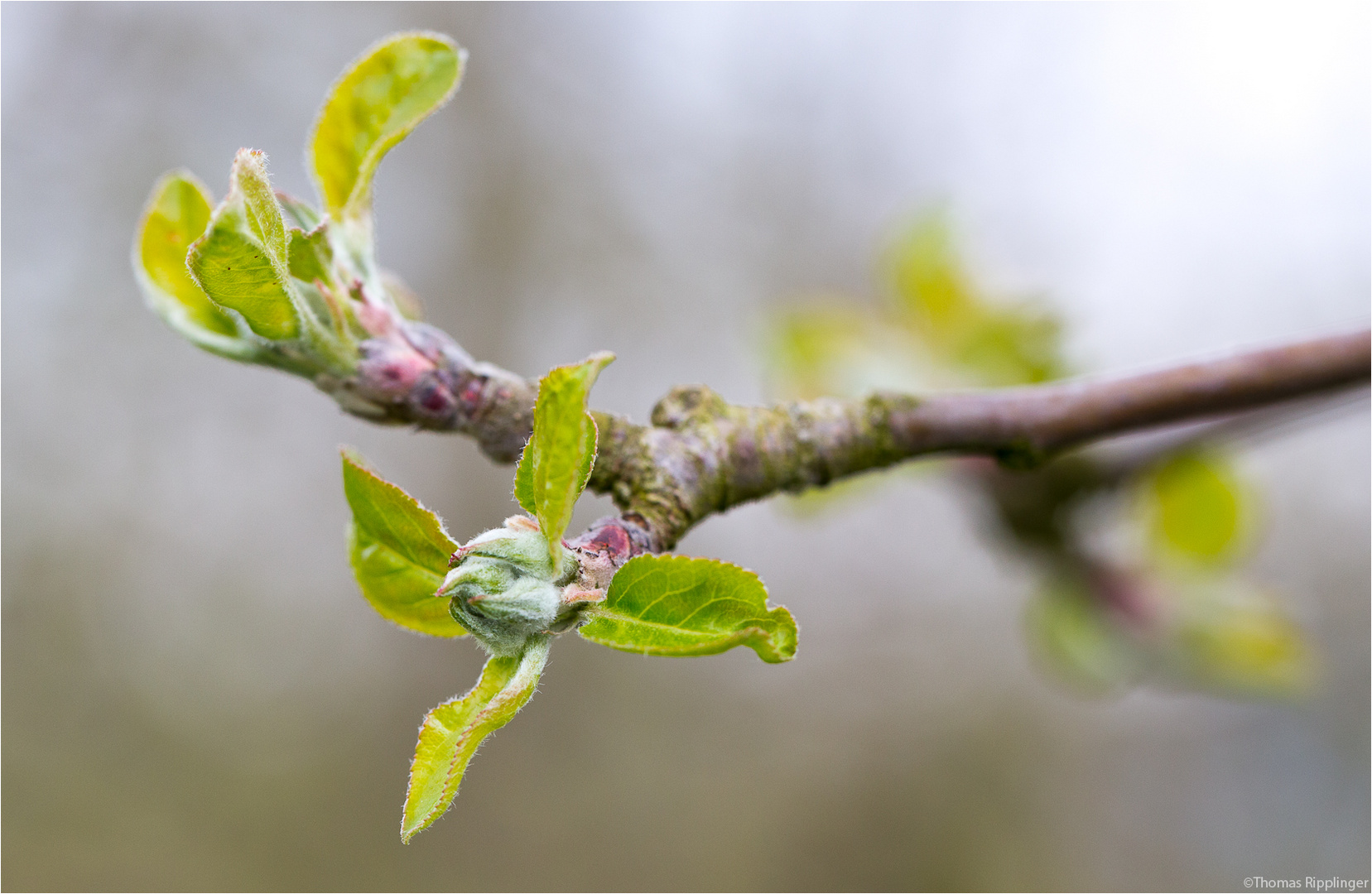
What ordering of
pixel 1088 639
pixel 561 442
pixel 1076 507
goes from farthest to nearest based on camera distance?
pixel 1088 639 < pixel 1076 507 < pixel 561 442

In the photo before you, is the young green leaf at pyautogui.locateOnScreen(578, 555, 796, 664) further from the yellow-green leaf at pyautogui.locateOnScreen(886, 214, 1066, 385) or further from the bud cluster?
the yellow-green leaf at pyautogui.locateOnScreen(886, 214, 1066, 385)

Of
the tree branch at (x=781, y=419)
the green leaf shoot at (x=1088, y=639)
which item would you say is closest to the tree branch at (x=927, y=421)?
the tree branch at (x=781, y=419)

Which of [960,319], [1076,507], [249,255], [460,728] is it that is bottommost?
[460,728]

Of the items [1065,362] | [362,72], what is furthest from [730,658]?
[362,72]

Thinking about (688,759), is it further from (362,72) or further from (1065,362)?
(362,72)

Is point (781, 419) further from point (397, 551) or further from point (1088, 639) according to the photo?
point (1088, 639)

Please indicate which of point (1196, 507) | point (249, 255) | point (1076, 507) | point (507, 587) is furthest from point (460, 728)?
point (1196, 507)

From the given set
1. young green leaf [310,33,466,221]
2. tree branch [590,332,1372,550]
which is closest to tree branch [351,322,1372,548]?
tree branch [590,332,1372,550]
